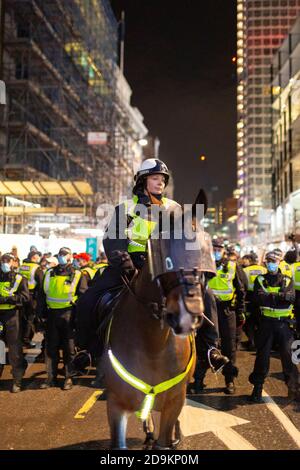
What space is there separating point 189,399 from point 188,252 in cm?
471

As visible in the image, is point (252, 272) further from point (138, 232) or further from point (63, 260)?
point (138, 232)

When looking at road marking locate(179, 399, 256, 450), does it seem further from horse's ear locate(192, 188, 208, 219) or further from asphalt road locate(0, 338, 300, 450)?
horse's ear locate(192, 188, 208, 219)

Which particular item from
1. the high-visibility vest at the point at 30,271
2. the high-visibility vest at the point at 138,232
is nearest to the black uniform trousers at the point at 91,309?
the high-visibility vest at the point at 138,232

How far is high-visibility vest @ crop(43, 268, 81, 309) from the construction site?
12.1 meters

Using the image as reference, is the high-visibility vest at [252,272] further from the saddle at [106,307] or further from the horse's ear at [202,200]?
the horse's ear at [202,200]

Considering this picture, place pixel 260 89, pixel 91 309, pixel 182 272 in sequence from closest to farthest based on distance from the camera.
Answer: pixel 182 272, pixel 91 309, pixel 260 89

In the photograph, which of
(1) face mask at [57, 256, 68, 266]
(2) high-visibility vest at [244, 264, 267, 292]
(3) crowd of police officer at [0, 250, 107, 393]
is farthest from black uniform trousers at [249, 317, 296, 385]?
(1) face mask at [57, 256, 68, 266]

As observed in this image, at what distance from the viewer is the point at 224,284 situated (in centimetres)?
802

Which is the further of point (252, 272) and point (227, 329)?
point (252, 272)

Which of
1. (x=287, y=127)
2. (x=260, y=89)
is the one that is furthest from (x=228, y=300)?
(x=260, y=89)

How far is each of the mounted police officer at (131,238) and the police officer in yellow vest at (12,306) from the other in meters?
3.45

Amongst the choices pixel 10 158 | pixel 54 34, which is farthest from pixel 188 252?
pixel 54 34

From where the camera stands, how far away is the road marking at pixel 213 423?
511 cm

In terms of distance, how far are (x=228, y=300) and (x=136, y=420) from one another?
2.94 m
